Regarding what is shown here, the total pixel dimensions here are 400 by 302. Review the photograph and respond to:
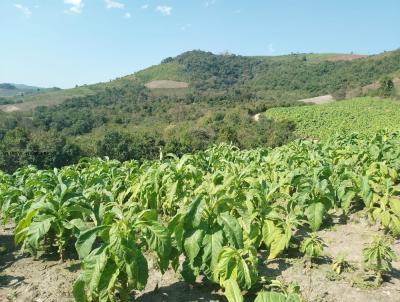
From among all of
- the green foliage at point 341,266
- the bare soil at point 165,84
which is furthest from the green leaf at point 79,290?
the bare soil at point 165,84

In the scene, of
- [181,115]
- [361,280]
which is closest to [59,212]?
[361,280]

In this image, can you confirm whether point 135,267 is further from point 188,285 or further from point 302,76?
point 302,76

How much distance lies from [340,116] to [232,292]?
71891mm

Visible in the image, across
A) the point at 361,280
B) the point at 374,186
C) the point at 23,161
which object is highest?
the point at 374,186

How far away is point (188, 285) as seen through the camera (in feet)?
13.2

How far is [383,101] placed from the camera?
260 ft

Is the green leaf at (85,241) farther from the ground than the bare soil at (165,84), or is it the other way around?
the bare soil at (165,84)

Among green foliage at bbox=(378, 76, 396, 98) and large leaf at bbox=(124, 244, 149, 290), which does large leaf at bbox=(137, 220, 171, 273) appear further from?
green foliage at bbox=(378, 76, 396, 98)

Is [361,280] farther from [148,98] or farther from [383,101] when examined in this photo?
[148,98]

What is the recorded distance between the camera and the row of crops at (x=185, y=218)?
10.8ft

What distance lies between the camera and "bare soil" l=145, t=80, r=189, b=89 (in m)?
159

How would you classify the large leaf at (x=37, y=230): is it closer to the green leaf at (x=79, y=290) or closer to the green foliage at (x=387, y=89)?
the green leaf at (x=79, y=290)

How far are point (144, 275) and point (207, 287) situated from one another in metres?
0.94

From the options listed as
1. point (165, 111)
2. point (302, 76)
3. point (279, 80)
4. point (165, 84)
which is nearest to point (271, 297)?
point (165, 111)
